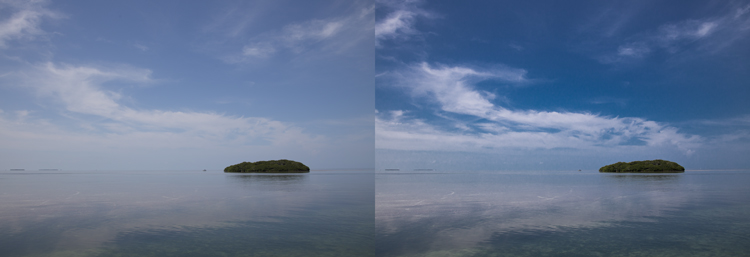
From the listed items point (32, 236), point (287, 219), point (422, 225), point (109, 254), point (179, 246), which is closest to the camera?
point (109, 254)

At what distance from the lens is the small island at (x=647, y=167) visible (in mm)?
108562

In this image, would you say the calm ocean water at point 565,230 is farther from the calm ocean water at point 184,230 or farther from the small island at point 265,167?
the small island at point 265,167

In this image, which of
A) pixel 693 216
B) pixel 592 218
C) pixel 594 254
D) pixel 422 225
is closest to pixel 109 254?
pixel 422 225

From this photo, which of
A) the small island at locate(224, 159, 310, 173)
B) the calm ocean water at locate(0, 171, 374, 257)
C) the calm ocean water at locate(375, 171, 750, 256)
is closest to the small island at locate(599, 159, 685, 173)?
the calm ocean water at locate(375, 171, 750, 256)

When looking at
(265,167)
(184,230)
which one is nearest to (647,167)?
(265,167)

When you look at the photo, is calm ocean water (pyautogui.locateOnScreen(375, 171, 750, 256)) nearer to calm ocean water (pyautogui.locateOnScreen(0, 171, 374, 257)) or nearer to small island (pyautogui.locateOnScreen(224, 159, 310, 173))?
calm ocean water (pyautogui.locateOnScreen(0, 171, 374, 257))

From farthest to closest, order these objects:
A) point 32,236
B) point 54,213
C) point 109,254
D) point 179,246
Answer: point 54,213, point 32,236, point 179,246, point 109,254

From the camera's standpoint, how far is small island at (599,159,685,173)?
109 metres

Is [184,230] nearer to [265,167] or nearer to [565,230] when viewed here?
[565,230]

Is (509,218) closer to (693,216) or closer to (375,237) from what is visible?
(375,237)

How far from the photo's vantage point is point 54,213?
61.0 feet

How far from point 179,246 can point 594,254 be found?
504 inches

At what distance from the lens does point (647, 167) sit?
10862 centimetres

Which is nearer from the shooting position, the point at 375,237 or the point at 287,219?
the point at 375,237
